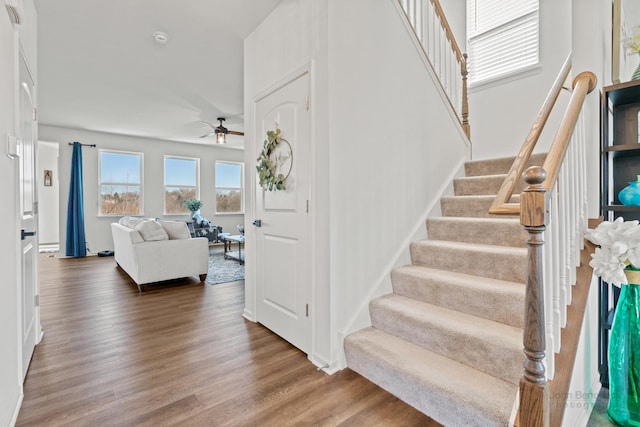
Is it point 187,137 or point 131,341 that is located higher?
point 187,137

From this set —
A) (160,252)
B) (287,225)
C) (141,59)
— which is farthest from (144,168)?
(287,225)

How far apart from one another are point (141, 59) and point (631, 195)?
444 centimetres

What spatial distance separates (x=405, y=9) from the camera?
2.66 meters

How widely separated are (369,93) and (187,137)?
6.13m

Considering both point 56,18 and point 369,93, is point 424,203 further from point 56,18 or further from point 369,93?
point 56,18

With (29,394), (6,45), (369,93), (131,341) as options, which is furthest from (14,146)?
(369,93)

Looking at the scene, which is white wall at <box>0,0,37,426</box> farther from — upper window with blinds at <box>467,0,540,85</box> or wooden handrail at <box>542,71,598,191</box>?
upper window with blinds at <box>467,0,540,85</box>

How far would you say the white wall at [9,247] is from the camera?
144cm

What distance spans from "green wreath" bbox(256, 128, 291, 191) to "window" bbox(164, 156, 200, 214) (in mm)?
5824

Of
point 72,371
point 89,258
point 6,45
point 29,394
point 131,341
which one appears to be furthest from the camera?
point 89,258

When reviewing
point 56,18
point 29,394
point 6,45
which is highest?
point 56,18

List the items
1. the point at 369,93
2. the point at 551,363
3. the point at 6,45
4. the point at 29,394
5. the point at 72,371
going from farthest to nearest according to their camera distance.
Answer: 1. the point at 369,93
2. the point at 72,371
3. the point at 29,394
4. the point at 6,45
5. the point at 551,363

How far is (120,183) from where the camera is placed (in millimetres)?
7035

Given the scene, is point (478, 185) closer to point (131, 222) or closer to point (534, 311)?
point (534, 311)
